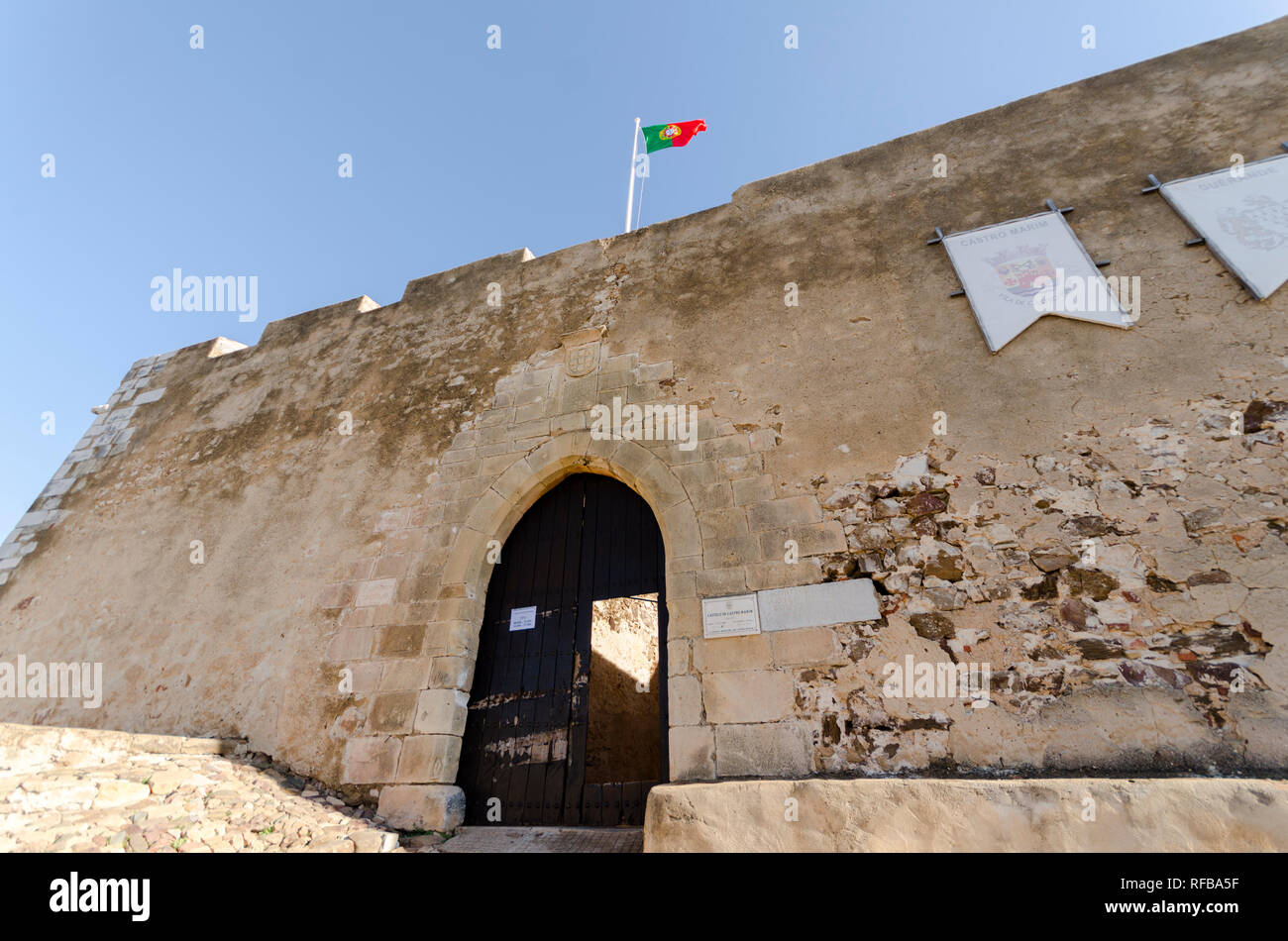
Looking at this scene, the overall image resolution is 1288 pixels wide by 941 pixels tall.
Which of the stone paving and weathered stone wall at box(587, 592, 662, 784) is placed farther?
weathered stone wall at box(587, 592, 662, 784)

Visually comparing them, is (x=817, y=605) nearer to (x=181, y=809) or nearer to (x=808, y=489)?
(x=808, y=489)

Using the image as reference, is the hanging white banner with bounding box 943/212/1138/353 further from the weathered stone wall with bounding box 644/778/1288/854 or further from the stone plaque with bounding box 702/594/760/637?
the weathered stone wall with bounding box 644/778/1288/854

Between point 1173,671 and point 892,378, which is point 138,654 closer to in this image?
point 892,378

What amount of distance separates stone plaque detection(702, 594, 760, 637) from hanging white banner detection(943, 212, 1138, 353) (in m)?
2.14

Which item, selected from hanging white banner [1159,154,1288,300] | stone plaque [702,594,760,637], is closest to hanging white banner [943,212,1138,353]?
hanging white banner [1159,154,1288,300]

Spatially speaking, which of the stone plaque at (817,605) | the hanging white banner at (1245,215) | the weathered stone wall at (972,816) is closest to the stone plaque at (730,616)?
the stone plaque at (817,605)

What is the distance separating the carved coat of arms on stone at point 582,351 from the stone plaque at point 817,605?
93.2 inches

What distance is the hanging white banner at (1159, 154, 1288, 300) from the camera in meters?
3.39

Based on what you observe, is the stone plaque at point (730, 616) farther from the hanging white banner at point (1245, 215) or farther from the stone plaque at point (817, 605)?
the hanging white banner at point (1245, 215)

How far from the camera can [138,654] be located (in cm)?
508

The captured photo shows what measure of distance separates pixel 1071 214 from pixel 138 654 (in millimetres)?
7702

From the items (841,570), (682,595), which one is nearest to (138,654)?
(682,595)

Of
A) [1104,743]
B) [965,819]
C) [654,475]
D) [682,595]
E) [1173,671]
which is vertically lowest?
[965,819]
